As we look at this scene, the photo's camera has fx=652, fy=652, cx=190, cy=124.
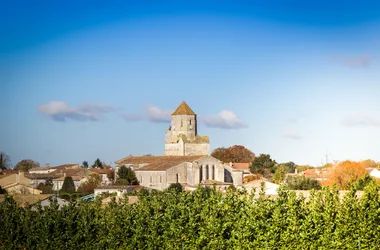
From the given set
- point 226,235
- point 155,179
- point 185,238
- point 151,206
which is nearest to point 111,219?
point 151,206

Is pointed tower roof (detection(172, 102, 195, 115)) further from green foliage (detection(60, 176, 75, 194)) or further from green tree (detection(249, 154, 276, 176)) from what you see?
green foliage (detection(60, 176, 75, 194))

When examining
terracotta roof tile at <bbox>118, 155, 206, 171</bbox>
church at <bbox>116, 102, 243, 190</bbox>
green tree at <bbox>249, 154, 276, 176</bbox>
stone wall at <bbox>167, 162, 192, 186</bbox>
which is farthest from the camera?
green tree at <bbox>249, 154, 276, 176</bbox>

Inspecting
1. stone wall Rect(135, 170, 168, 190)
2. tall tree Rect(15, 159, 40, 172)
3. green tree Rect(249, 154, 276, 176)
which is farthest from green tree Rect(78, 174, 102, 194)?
tall tree Rect(15, 159, 40, 172)

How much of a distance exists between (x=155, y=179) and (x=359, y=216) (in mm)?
68137

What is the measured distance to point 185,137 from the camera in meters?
110

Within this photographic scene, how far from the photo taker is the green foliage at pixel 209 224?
23.2 metres

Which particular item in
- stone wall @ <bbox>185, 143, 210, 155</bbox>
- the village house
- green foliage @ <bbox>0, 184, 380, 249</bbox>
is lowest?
green foliage @ <bbox>0, 184, 380, 249</bbox>

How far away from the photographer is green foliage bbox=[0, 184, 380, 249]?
23156 millimetres

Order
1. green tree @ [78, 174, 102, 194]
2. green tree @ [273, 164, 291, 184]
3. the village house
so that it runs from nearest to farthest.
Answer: the village house
green tree @ [78, 174, 102, 194]
green tree @ [273, 164, 291, 184]

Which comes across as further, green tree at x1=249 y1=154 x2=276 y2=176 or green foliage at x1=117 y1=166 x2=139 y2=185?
green tree at x1=249 y1=154 x2=276 y2=176

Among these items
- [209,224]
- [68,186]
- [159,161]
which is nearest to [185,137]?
[159,161]

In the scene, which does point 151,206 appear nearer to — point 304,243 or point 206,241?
point 206,241

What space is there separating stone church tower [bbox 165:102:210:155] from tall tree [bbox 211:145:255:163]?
2967 cm

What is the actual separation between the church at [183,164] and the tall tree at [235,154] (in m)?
30.1
